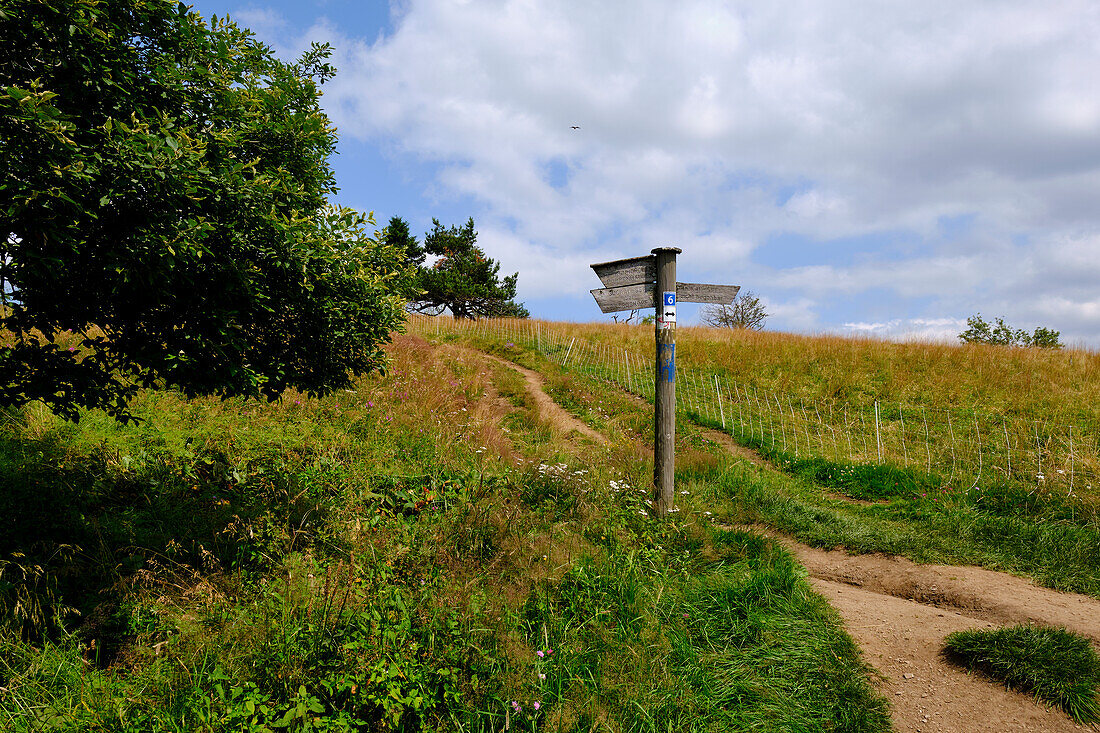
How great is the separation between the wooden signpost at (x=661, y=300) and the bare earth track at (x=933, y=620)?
74.6 inches

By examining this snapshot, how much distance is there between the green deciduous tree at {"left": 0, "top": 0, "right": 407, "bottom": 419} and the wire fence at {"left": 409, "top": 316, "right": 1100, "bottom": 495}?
989cm

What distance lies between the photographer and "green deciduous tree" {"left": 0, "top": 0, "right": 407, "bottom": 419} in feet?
11.9

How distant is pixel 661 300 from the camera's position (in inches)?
253

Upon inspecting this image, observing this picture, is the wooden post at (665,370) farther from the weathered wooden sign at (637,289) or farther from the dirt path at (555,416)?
the dirt path at (555,416)

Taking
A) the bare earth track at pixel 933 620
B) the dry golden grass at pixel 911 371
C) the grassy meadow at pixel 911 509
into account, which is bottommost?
the bare earth track at pixel 933 620

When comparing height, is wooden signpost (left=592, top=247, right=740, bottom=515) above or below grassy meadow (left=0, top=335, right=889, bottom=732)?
above

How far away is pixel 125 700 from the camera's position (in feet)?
11.4

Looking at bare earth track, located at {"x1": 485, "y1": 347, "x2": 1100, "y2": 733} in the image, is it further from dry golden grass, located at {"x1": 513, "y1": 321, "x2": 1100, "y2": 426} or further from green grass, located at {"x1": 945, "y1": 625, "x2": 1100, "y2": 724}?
dry golden grass, located at {"x1": 513, "y1": 321, "x2": 1100, "y2": 426}

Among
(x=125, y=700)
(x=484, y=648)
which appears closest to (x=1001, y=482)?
(x=484, y=648)

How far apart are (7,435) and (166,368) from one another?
482 cm

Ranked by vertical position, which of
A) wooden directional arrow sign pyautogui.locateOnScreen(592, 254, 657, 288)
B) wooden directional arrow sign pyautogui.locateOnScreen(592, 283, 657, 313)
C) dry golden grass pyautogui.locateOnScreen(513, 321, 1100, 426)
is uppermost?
wooden directional arrow sign pyautogui.locateOnScreen(592, 254, 657, 288)

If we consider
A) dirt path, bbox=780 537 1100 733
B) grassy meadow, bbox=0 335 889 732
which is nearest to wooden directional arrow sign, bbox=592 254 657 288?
grassy meadow, bbox=0 335 889 732

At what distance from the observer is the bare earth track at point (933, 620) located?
3770 millimetres

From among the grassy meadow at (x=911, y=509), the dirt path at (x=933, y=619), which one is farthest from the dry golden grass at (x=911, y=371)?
the dirt path at (x=933, y=619)
